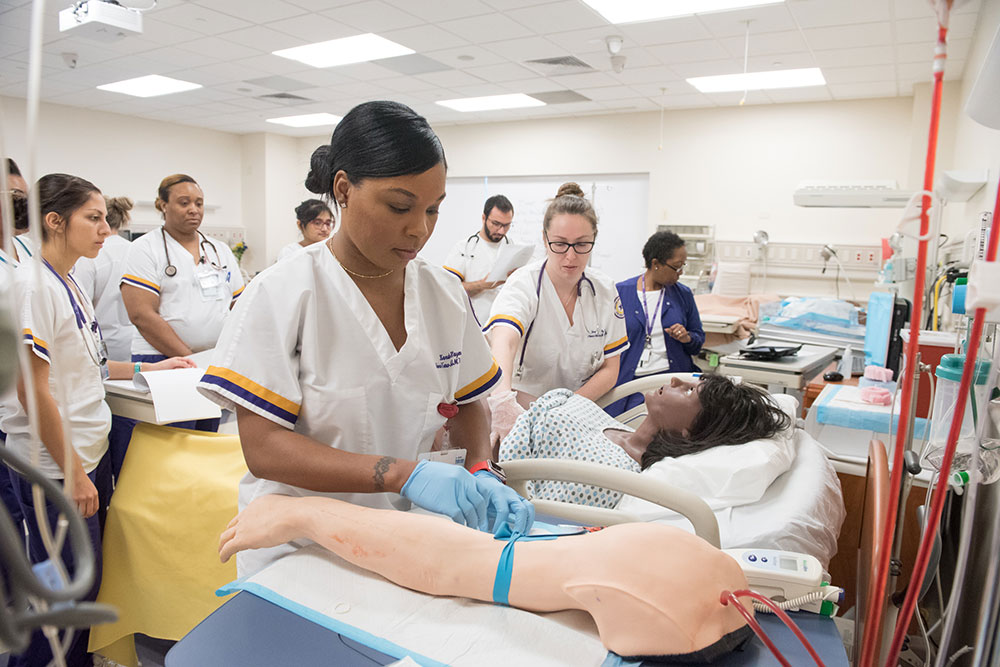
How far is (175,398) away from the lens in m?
1.94

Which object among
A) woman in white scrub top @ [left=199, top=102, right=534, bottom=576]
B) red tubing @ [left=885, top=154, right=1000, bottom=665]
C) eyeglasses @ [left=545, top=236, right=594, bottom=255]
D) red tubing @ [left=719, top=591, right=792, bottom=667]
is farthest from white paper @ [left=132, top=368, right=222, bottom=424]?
red tubing @ [left=885, top=154, right=1000, bottom=665]

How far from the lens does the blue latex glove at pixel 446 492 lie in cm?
107

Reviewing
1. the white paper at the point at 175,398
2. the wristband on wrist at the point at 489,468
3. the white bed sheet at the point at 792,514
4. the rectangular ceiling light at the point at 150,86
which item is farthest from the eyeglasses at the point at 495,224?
the rectangular ceiling light at the point at 150,86

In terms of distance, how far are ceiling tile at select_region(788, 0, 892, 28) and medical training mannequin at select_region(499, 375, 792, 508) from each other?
2.85 metres

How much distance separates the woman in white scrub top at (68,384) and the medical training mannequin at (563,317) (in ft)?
3.93

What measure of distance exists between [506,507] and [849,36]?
4353 mm

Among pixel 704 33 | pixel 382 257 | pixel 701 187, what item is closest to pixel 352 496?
pixel 382 257

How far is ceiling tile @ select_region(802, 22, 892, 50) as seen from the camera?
4.00 m

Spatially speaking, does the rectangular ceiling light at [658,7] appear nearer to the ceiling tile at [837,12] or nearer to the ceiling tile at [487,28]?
the ceiling tile at [837,12]

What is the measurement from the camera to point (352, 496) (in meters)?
1.23

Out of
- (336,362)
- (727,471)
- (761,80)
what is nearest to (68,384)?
(336,362)

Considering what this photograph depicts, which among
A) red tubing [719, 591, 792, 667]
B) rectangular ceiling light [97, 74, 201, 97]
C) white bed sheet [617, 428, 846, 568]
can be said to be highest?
rectangular ceiling light [97, 74, 201, 97]

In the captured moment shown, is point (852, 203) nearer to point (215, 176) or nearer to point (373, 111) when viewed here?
point (373, 111)

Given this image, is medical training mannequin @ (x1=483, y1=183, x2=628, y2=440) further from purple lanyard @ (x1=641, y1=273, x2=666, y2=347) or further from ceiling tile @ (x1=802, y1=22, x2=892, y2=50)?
ceiling tile @ (x1=802, y1=22, x2=892, y2=50)
